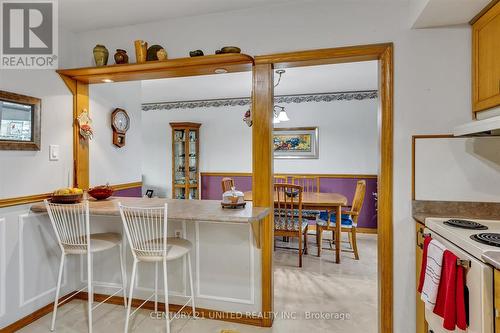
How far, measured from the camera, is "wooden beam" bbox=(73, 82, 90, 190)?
253cm

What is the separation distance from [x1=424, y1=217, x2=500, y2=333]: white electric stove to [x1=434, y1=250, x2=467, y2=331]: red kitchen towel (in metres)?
0.03

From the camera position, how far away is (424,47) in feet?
6.06

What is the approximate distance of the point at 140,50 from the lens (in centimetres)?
220

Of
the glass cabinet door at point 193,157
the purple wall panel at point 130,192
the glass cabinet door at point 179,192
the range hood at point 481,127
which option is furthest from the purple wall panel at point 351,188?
the range hood at point 481,127

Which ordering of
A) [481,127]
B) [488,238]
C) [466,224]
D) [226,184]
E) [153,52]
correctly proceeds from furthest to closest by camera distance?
[226,184] < [153,52] < [466,224] < [481,127] < [488,238]

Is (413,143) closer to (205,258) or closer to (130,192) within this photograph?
(205,258)

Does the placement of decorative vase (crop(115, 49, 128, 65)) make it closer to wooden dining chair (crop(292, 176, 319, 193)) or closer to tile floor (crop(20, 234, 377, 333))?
tile floor (crop(20, 234, 377, 333))

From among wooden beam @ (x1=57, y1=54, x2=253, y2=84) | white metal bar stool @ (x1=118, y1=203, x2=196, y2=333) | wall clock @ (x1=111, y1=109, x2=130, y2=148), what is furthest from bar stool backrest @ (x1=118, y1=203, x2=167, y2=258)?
wall clock @ (x1=111, y1=109, x2=130, y2=148)

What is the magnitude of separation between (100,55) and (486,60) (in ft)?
8.91

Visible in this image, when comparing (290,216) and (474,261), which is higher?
(474,261)

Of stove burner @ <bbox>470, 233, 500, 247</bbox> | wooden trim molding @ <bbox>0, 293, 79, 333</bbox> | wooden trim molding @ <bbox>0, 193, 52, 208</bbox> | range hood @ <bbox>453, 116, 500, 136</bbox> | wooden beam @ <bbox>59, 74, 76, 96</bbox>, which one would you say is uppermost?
wooden beam @ <bbox>59, 74, 76, 96</bbox>

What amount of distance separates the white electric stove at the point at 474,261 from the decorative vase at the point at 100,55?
105 inches

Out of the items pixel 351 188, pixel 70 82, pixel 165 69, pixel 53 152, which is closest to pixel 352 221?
pixel 351 188

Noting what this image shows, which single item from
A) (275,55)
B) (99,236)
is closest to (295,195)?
(275,55)
